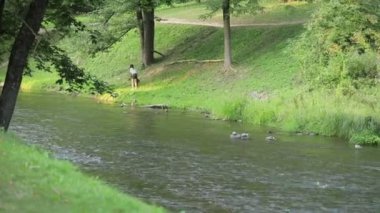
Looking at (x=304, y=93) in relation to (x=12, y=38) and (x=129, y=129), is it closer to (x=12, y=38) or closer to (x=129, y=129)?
(x=129, y=129)

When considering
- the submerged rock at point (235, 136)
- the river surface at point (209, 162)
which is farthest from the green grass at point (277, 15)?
the submerged rock at point (235, 136)

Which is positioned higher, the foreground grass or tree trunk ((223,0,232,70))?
tree trunk ((223,0,232,70))

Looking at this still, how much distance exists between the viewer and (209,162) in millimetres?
20688

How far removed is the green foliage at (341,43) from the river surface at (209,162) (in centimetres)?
436

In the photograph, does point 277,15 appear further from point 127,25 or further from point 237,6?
point 127,25

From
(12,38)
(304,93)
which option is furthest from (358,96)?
(12,38)

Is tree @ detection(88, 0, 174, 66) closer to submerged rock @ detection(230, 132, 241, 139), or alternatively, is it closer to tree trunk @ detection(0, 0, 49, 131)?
submerged rock @ detection(230, 132, 241, 139)

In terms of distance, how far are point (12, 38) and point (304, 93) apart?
1513 centimetres

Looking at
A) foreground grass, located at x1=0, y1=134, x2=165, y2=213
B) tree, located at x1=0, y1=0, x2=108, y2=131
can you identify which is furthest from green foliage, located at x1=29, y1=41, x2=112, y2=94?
foreground grass, located at x1=0, y1=134, x2=165, y2=213

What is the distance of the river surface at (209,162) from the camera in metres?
16.0

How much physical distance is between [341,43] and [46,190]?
23.7 metres

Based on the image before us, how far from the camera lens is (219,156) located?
21.8m

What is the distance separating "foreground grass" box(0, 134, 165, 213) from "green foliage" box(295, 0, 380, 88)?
19513 mm

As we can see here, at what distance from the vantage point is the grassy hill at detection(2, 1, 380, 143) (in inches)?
1080
